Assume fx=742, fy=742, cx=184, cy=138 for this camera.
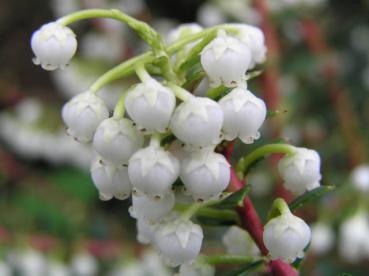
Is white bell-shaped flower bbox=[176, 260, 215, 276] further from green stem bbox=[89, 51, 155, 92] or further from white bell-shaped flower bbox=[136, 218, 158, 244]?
green stem bbox=[89, 51, 155, 92]

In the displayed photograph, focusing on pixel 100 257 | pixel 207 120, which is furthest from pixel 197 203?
pixel 100 257

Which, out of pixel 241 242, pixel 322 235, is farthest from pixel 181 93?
pixel 322 235

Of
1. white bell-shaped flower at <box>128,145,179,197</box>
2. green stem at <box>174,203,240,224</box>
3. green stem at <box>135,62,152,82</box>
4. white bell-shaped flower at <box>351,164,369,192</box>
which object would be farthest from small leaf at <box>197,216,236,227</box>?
white bell-shaped flower at <box>351,164,369,192</box>

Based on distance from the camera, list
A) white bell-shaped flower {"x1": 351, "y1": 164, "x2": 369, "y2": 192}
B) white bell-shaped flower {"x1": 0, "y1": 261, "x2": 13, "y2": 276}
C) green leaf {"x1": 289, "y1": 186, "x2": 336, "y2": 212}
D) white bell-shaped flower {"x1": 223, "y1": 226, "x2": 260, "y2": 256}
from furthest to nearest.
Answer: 1. white bell-shaped flower {"x1": 0, "y1": 261, "x2": 13, "y2": 276}
2. white bell-shaped flower {"x1": 351, "y1": 164, "x2": 369, "y2": 192}
3. white bell-shaped flower {"x1": 223, "y1": 226, "x2": 260, "y2": 256}
4. green leaf {"x1": 289, "y1": 186, "x2": 336, "y2": 212}

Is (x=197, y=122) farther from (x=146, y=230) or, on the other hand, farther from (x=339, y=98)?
(x=339, y=98)

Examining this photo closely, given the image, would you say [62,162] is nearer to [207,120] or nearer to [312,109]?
[312,109]

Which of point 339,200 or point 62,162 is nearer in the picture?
point 339,200

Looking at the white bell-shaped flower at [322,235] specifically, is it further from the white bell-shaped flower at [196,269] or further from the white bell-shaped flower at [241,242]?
the white bell-shaped flower at [196,269]
